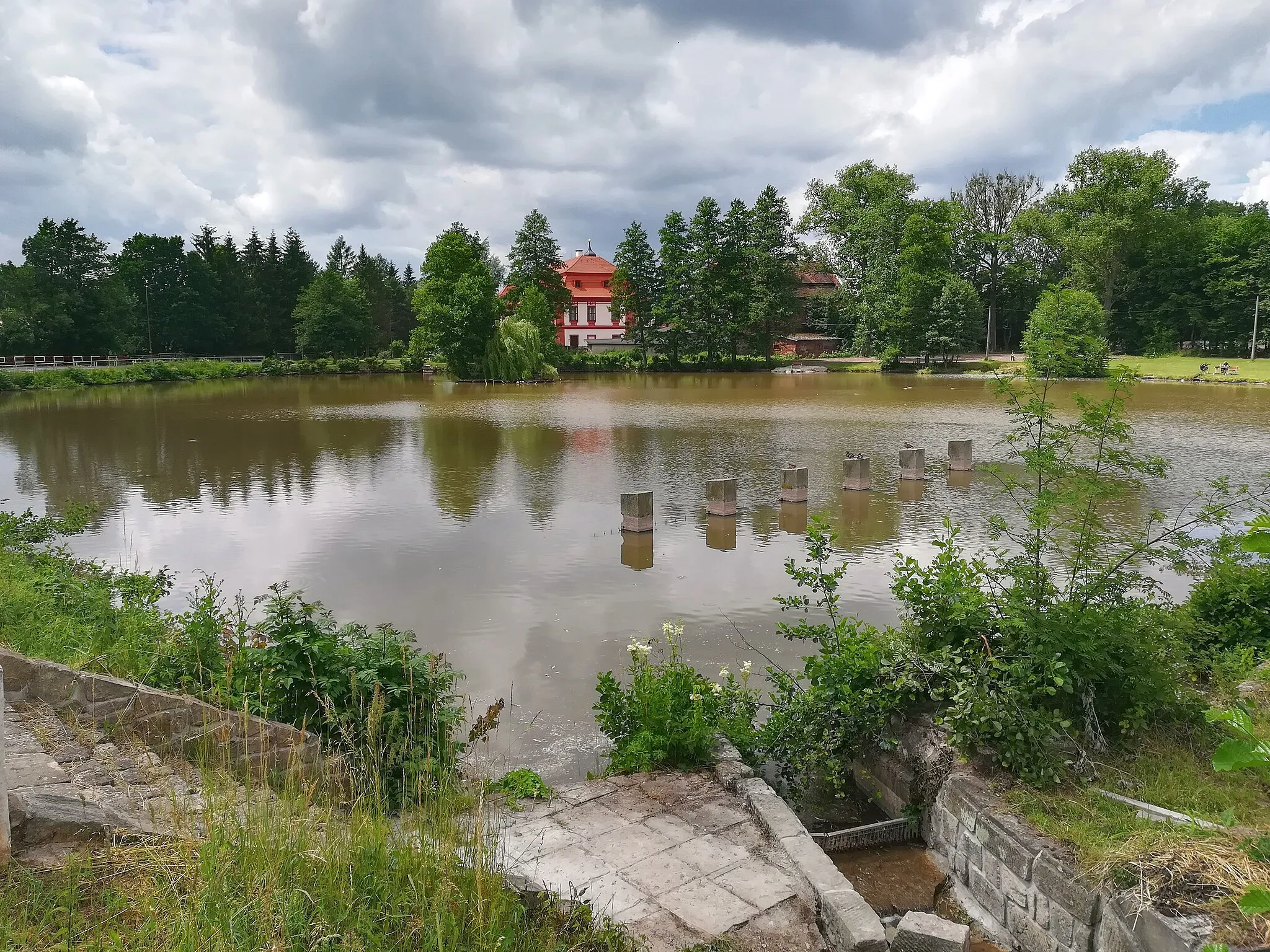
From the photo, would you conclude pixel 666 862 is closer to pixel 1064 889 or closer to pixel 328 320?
pixel 1064 889

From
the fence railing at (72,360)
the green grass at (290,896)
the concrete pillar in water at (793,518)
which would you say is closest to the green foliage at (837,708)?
the green grass at (290,896)

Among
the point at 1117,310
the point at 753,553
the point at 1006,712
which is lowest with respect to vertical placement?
the point at 753,553

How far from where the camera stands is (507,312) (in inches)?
2530

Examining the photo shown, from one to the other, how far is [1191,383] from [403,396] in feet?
135

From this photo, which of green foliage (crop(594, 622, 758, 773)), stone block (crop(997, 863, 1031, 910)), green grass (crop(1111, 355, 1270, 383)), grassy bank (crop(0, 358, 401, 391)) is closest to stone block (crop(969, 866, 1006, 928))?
stone block (crop(997, 863, 1031, 910))

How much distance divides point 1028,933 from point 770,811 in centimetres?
136

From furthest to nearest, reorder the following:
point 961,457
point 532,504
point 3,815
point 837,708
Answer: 1. point 961,457
2. point 532,504
3. point 837,708
4. point 3,815

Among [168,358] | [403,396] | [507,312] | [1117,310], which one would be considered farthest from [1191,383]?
[168,358]

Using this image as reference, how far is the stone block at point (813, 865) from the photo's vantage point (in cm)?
401

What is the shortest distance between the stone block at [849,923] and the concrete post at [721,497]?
10.3 metres

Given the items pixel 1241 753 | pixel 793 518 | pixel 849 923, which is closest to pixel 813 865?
pixel 849 923

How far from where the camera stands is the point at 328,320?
64375 millimetres

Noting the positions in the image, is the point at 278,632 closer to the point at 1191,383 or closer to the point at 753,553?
the point at 753,553

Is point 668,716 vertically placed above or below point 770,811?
above
